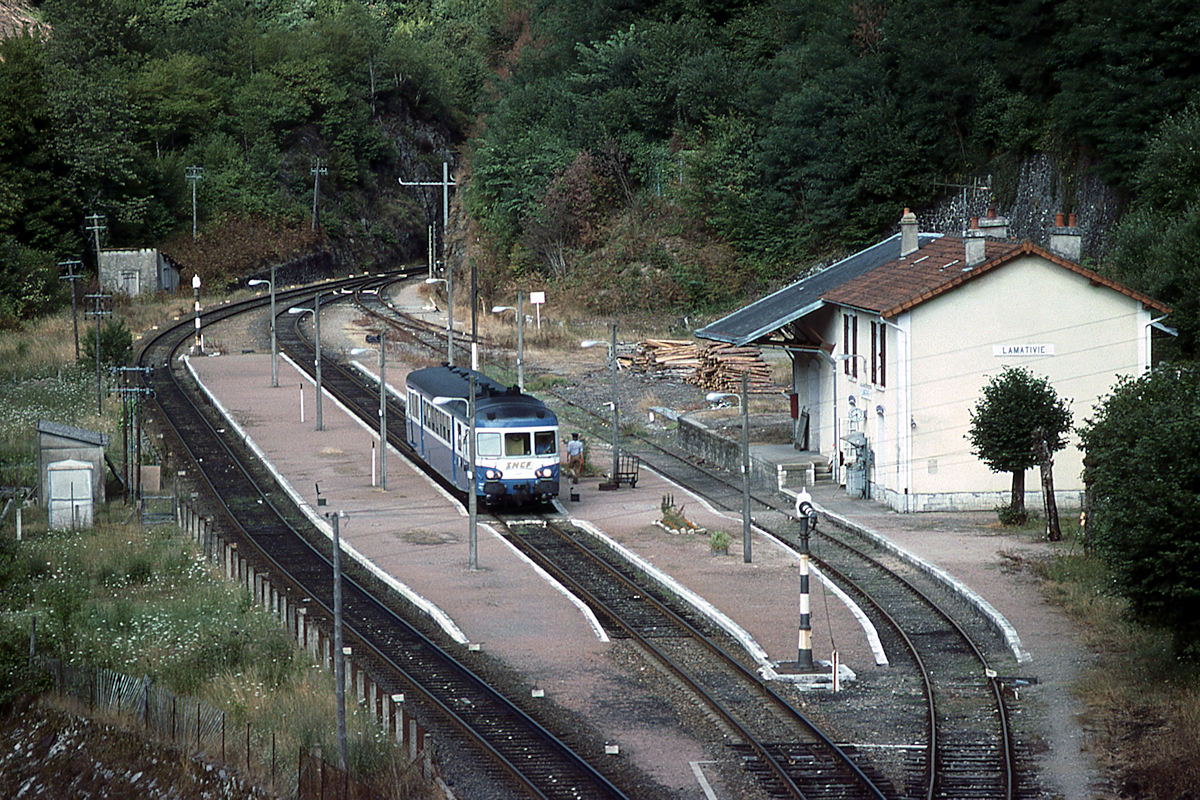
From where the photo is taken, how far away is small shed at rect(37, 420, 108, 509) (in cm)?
3506

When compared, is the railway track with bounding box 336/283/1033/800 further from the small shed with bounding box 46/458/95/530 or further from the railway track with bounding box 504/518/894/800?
the small shed with bounding box 46/458/95/530

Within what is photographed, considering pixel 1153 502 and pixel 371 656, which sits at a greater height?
pixel 1153 502

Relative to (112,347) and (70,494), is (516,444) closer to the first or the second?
(70,494)

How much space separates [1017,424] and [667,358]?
25036mm

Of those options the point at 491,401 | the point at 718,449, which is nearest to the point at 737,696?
the point at 491,401

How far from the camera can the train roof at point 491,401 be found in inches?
1282

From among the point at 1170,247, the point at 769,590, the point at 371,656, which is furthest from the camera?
the point at 1170,247

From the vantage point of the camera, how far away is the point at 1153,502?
18984 millimetres

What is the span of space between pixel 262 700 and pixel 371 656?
110 inches

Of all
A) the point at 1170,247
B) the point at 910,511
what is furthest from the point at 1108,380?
the point at 1170,247

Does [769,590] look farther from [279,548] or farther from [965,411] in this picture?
[279,548]

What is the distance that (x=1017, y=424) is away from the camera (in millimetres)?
30562

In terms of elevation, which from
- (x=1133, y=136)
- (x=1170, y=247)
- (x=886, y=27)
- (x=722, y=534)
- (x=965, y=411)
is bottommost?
(x=722, y=534)

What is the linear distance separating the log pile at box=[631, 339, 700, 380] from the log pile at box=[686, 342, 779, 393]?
292 centimetres
